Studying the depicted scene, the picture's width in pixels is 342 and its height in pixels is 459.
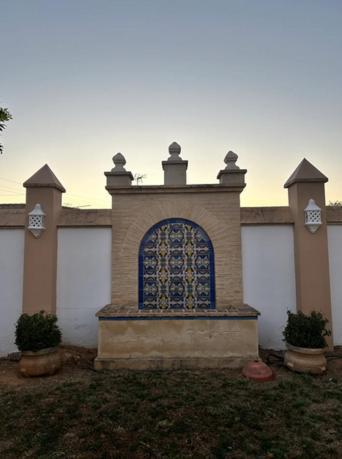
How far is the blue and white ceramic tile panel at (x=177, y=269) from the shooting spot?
5.88 m

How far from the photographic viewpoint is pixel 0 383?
15.0 ft

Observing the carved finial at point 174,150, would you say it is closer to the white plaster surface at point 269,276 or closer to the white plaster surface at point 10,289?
the white plaster surface at point 269,276

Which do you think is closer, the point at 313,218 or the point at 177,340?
the point at 177,340

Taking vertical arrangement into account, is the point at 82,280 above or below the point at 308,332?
above

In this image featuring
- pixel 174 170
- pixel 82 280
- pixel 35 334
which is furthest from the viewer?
pixel 174 170

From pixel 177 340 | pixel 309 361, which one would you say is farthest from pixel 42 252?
pixel 309 361

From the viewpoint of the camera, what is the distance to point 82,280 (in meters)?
6.05

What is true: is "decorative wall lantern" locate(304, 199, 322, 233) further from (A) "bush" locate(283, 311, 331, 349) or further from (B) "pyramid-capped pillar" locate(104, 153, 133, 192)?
(B) "pyramid-capped pillar" locate(104, 153, 133, 192)

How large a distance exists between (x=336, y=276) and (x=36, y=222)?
6.18 metres

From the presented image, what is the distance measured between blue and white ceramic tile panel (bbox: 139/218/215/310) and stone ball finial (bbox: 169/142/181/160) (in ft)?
4.95

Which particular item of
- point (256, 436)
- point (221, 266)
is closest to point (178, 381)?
point (256, 436)

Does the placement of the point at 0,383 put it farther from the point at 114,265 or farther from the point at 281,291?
the point at 281,291

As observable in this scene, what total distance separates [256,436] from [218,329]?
204 centimetres

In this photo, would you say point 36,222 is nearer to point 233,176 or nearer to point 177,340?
point 177,340
